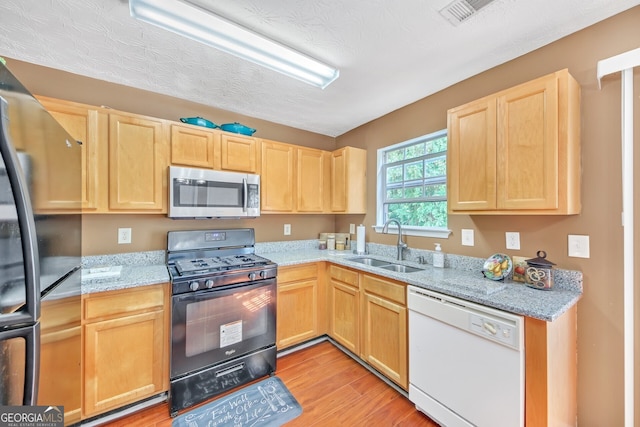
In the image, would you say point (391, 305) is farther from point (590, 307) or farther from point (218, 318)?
point (218, 318)

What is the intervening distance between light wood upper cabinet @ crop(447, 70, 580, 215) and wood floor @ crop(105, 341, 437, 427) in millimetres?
1548

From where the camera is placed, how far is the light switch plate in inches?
82.7

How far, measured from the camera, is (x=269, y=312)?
2.24m

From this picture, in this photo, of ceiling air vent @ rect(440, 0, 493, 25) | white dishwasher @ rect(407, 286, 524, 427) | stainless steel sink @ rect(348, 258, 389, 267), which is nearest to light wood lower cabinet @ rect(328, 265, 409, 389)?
white dishwasher @ rect(407, 286, 524, 427)

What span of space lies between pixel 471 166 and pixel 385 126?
4.33ft

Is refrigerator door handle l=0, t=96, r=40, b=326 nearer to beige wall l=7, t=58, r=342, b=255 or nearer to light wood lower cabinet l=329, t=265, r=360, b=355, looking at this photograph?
beige wall l=7, t=58, r=342, b=255

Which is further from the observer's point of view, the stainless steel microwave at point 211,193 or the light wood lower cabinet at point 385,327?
the stainless steel microwave at point 211,193

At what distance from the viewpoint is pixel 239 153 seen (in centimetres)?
253

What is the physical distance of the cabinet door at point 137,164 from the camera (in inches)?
77.5

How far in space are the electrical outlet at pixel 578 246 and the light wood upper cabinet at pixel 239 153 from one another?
8.41ft

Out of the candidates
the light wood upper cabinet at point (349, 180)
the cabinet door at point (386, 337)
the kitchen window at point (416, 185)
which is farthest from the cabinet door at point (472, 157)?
the light wood upper cabinet at point (349, 180)

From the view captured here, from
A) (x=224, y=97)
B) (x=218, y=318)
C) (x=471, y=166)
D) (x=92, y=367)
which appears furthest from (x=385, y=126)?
(x=92, y=367)

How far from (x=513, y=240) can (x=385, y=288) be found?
1000 millimetres

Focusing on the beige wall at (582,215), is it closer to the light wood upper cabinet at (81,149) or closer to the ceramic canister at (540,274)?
the ceramic canister at (540,274)
